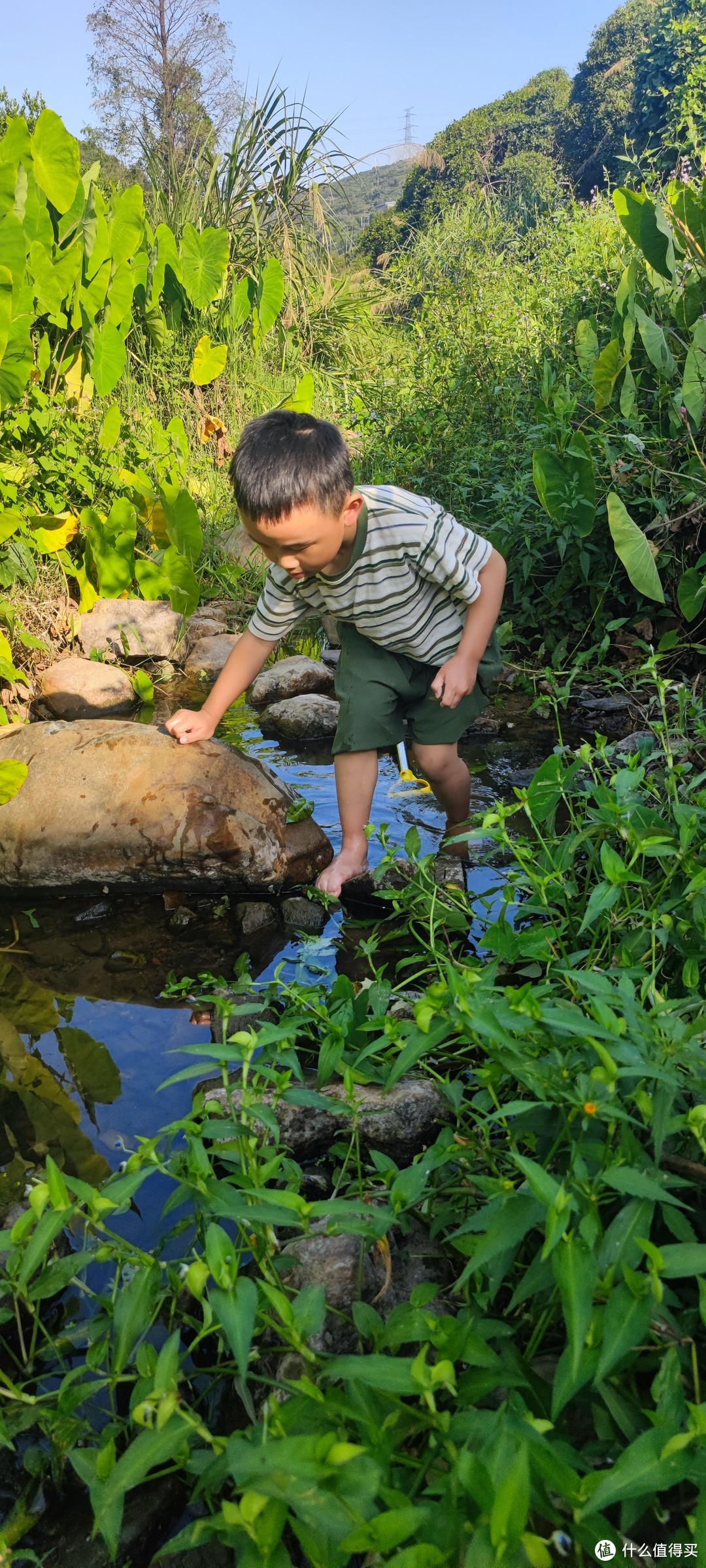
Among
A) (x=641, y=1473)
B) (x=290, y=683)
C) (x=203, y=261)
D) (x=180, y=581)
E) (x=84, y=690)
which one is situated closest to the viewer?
(x=641, y=1473)

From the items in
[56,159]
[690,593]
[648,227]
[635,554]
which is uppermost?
[56,159]

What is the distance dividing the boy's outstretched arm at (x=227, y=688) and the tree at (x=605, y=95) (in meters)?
34.7

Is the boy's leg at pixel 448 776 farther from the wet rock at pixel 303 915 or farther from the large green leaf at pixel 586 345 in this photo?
the large green leaf at pixel 586 345

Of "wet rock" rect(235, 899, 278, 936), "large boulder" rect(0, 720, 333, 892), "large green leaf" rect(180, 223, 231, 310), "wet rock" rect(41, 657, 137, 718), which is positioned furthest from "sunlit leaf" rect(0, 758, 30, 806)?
"large green leaf" rect(180, 223, 231, 310)

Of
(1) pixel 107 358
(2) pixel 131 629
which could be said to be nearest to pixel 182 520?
(2) pixel 131 629

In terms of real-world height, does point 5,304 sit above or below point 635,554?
above

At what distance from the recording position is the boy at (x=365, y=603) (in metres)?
2.21

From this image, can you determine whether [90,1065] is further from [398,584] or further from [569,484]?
[569,484]

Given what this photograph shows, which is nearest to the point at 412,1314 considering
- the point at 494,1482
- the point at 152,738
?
the point at 494,1482

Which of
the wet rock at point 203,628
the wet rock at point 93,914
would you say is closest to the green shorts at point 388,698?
the wet rock at point 93,914

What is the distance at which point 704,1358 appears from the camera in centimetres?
93

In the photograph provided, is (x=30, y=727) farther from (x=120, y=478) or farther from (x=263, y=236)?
(x=263, y=236)

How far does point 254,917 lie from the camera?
2.53 metres

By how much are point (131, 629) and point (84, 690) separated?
→ 1.70ft
